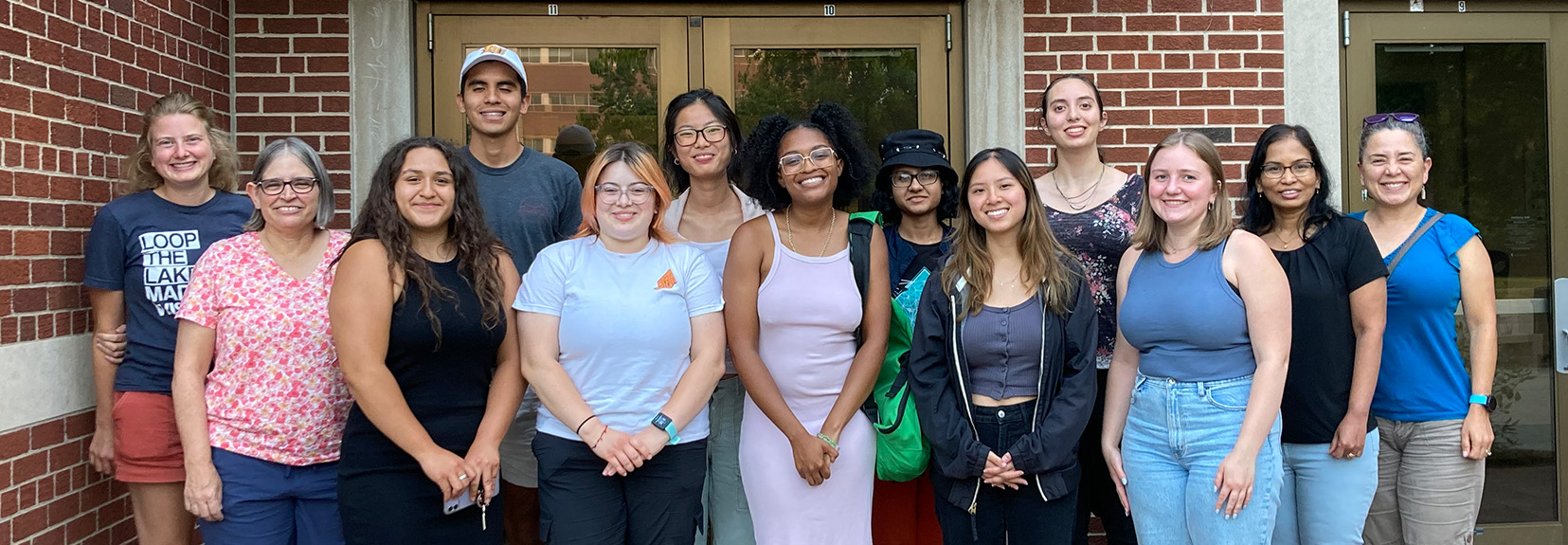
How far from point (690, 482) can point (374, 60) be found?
2.60 m

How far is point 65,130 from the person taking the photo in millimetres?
3438

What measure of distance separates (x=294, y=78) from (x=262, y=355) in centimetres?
192

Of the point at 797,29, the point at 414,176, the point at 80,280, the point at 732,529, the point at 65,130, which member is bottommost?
the point at 732,529

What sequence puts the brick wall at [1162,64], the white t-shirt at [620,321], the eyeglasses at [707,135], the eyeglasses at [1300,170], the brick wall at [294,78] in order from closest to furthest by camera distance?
the white t-shirt at [620,321] < the eyeglasses at [1300,170] < the eyeglasses at [707,135] < the brick wall at [294,78] < the brick wall at [1162,64]

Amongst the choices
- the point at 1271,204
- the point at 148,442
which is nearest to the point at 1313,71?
the point at 1271,204

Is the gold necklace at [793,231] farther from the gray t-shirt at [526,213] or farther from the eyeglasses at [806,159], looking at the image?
the gray t-shirt at [526,213]

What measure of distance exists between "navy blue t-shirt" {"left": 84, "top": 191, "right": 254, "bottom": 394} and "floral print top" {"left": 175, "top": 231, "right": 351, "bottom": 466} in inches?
14.0

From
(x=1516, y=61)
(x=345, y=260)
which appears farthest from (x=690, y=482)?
(x=1516, y=61)

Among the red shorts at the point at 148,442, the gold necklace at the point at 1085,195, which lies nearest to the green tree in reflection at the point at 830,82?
the gold necklace at the point at 1085,195

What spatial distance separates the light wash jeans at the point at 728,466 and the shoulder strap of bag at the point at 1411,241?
2.13 metres

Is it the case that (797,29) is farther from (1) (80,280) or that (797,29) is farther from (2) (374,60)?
(1) (80,280)

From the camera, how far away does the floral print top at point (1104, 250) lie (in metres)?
3.41

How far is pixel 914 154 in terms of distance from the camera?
351 centimetres

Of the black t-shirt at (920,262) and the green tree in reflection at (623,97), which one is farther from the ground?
the green tree in reflection at (623,97)
